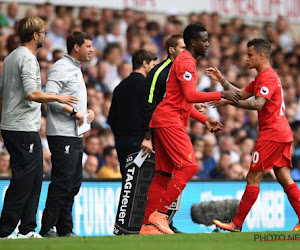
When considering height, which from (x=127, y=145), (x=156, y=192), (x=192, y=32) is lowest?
(x=156, y=192)

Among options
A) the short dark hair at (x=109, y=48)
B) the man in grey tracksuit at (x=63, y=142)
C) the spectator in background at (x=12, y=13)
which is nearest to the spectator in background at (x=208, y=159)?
the short dark hair at (x=109, y=48)

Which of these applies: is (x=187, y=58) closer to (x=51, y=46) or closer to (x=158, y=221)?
(x=158, y=221)

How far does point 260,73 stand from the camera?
27.7 ft

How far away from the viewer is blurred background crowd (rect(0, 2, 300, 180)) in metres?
12.4

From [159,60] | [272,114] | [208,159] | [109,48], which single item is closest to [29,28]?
[272,114]

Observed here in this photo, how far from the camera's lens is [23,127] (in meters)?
7.79

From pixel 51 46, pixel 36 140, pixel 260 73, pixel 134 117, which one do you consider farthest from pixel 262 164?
pixel 51 46

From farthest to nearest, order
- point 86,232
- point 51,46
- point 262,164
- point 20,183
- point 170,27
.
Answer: point 170,27
point 51,46
point 86,232
point 262,164
point 20,183

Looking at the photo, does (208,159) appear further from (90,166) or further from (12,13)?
(12,13)

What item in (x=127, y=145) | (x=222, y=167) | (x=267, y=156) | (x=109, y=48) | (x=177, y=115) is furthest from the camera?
(x=109, y=48)

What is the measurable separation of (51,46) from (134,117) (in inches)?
196

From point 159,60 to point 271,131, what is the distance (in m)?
7.02

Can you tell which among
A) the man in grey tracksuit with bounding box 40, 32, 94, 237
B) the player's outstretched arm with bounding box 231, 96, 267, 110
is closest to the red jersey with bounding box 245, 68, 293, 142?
the player's outstretched arm with bounding box 231, 96, 267, 110

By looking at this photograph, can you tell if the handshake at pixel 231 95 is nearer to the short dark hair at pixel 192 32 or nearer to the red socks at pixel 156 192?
the short dark hair at pixel 192 32
